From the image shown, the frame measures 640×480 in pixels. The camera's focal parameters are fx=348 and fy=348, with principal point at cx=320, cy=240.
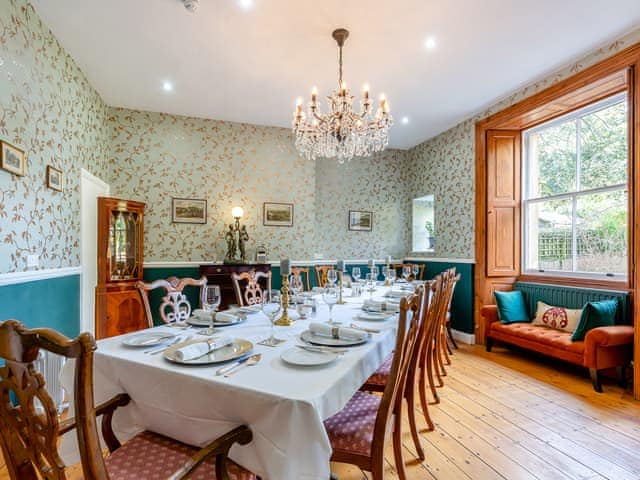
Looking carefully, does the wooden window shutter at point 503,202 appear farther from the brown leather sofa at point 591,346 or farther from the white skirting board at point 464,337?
the brown leather sofa at point 591,346

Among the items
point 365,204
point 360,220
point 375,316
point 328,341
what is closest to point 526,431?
point 375,316

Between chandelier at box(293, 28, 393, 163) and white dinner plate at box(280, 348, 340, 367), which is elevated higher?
chandelier at box(293, 28, 393, 163)

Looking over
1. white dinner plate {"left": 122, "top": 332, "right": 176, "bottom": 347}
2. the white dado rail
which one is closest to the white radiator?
the white dado rail

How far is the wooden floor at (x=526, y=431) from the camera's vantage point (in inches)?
73.7

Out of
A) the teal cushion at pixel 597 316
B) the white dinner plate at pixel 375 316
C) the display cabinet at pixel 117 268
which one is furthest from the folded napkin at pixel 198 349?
the teal cushion at pixel 597 316

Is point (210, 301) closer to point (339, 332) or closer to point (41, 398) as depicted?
point (339, 332)

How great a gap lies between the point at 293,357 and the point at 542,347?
3105mm

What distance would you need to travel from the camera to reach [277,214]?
5094 mm

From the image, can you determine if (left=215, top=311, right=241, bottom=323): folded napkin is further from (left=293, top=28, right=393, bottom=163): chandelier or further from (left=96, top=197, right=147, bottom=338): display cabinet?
(left=96, top=197, right=147, bottom=338): display cabinet

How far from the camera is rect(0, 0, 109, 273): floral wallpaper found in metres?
2.21

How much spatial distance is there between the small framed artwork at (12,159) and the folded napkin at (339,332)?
2.14m

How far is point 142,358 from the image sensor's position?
51.6 inches

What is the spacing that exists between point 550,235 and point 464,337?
63.7 inches

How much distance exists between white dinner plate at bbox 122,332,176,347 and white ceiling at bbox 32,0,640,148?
2258mm
